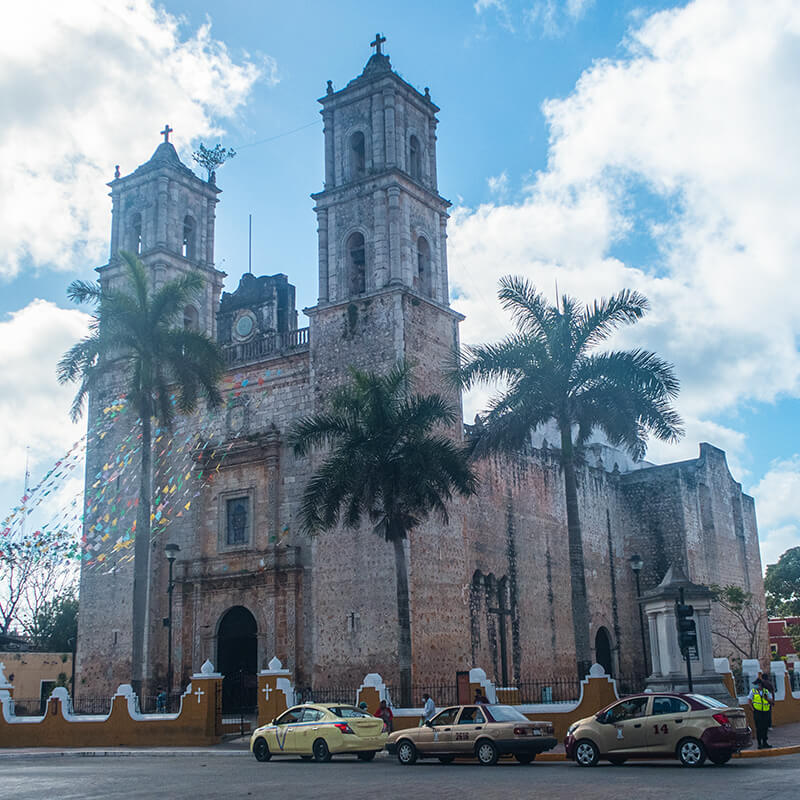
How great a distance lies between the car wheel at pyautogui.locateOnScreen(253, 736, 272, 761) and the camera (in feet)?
59.0

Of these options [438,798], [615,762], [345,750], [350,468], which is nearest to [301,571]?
[350,468]

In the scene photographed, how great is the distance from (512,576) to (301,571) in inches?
289

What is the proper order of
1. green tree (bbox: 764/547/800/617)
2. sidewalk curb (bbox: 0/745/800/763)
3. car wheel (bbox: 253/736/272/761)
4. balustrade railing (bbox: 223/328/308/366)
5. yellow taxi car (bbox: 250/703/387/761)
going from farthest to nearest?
green tree (bbox: 764/547/800/617) → balustrade railing (bbox: 223/328/308/366) → car wheel (bbox: 253/736/272/761) → yellow taxi car (bbox: 250/703/387/761) → sidewalk curb (bbox: 0/745/800/763)

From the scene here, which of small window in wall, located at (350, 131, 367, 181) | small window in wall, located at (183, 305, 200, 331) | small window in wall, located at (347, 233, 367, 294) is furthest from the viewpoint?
small window in wall, located at (183, 305, 200, 331)

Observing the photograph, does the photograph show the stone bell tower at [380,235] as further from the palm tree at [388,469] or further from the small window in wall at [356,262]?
the palm tree at [388,469]

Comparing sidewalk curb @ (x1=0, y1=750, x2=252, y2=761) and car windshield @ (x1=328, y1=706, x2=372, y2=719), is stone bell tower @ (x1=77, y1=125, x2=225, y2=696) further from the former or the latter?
car windshield @ (x1=328, y1=706, x2=372, y2=719)

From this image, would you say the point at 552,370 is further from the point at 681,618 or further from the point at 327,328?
the point at 327,328

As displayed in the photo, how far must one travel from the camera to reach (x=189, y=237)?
115ft

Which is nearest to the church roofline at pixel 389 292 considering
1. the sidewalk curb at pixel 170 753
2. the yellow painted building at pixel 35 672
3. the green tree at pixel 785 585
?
the sidewalk curb at pixel 170 753

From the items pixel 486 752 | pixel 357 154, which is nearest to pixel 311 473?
pixel 357 154

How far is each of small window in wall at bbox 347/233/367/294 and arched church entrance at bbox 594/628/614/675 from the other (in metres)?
15.8

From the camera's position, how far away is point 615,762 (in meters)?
15.1

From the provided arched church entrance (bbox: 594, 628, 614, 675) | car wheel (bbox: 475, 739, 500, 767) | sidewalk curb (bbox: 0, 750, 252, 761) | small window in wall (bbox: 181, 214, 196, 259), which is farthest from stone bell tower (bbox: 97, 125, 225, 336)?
car wheel (bbox: 475, 739, 500, 767)

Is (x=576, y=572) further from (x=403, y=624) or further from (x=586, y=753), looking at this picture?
(x=586, y=753)
